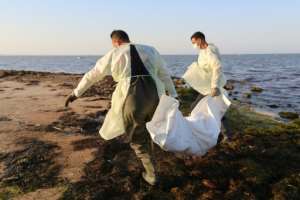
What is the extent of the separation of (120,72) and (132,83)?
0.69 feet

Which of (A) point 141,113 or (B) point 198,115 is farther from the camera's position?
(B) point 198,115

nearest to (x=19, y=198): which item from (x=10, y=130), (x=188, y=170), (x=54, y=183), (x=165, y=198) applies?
(x=54, y=183)

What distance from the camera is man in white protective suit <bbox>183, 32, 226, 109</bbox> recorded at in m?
6.05

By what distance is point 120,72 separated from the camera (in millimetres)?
4461

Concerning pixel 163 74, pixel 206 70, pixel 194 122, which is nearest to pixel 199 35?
pixel 206 70

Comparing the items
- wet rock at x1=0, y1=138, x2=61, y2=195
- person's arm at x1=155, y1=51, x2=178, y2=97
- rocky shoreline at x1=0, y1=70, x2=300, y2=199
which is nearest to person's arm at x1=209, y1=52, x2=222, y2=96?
rocky shoreline at x1=0, y1=70, x2=300, y2=199

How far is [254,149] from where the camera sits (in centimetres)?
652

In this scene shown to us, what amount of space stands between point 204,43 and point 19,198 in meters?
3.98

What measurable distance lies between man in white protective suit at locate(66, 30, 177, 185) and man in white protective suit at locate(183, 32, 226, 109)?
1.56m

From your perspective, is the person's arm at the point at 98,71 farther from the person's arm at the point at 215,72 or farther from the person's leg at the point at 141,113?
the person's arm at the point at 215,72

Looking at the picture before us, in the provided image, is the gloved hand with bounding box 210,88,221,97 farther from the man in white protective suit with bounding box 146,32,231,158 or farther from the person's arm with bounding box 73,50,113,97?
the person's arm with bounding box 73,50,113,97

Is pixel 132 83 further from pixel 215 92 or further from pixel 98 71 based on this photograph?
pixel 215 92

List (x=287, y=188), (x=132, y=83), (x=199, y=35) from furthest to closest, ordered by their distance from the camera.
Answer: (x=199, y=35) < (x=287, y=188) < (x=132, y=83)

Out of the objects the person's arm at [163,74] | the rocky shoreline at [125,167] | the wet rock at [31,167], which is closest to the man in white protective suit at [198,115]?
the person's arm at [163,74]
